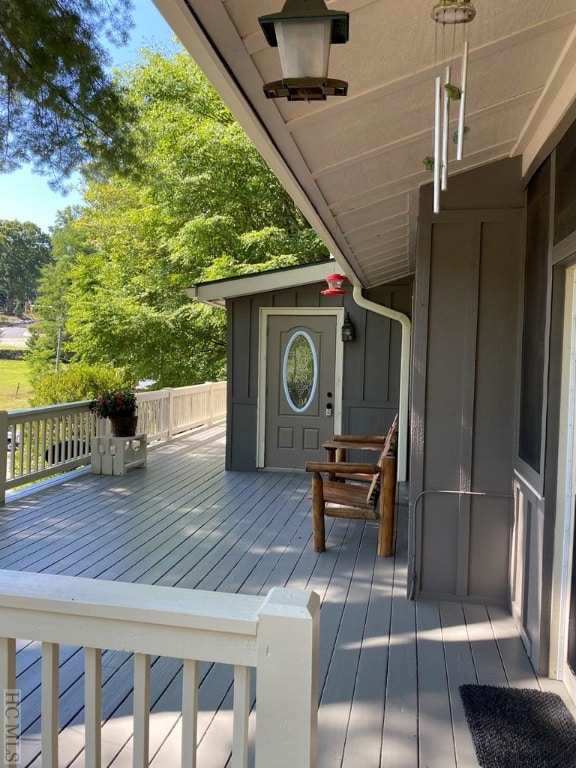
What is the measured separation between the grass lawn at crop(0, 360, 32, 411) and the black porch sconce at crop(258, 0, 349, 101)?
30.2m

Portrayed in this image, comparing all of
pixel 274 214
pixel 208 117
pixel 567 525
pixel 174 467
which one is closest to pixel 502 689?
pixel 567 525

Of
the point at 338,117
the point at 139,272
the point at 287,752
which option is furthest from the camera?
the point at 139,272

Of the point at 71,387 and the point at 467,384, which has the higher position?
the point at 467,384

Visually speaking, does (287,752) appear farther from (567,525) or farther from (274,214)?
(274,214)

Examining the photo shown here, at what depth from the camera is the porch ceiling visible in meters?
1.58

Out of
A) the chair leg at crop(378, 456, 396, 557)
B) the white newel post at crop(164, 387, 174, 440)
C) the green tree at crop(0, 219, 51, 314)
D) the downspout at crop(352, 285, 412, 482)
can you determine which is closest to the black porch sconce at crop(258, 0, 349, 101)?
the chair leg at crop(378, 456, 396, 557)

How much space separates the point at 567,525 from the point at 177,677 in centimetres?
183

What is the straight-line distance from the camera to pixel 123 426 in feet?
24.0

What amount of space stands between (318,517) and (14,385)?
108 feet

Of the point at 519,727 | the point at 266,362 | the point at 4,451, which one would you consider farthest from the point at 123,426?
the point at 519,727

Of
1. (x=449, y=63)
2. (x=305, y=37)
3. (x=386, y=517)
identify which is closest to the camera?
(x=305, y=37)

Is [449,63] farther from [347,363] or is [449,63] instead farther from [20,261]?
[20,261]

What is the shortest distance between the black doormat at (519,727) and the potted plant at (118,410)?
5555mm

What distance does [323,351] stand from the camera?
7.50m
